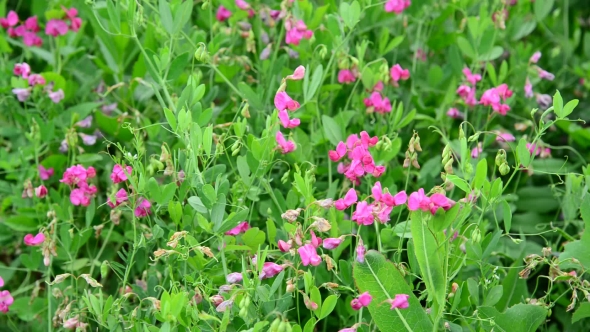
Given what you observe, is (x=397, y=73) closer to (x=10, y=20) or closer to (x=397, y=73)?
(x=397, y=73)

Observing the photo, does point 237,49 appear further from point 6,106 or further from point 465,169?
point 465,169

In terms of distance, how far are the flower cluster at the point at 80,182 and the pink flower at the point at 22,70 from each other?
0.38 metres

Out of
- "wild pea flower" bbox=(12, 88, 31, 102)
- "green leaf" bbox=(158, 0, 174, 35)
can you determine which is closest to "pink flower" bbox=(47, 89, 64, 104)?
"wild pea flower" bbox=(12, 88, 31, 102)

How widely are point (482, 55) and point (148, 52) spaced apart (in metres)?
0.99

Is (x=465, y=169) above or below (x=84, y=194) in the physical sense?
above

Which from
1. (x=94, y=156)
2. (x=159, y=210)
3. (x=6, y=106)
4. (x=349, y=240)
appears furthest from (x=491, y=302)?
(x=6, y=106)

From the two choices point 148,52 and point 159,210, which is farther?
point 148,52

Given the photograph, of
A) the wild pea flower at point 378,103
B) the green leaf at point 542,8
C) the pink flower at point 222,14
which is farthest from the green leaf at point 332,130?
the green leaf at point 542,8

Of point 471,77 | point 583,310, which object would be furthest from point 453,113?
point 583,310

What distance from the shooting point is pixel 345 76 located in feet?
A: 7.51

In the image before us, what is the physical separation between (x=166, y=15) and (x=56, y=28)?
65 cm

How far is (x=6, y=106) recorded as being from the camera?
2439 mm

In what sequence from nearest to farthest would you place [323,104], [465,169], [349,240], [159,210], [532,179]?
1. [465,169]
2. [159,210]
3. [349,240]
4. [323,104]
5. [532,179]

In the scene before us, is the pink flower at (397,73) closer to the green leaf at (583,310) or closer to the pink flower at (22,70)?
the green leaf at (583,310)
